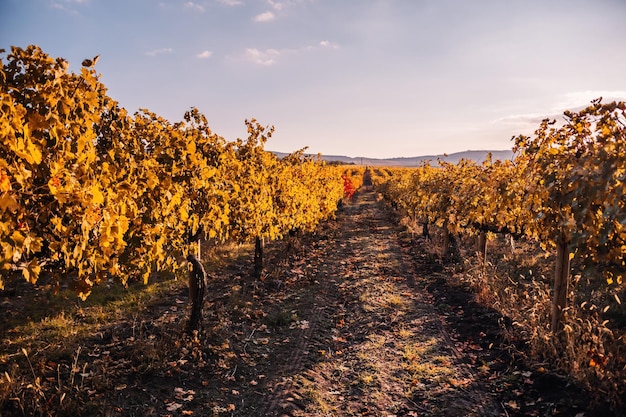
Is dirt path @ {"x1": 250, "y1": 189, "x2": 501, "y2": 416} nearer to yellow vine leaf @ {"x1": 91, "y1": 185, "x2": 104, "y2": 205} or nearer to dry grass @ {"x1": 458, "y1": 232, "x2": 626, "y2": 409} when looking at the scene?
dry grass @ {"x1": 458, "y1": 232, "x2": 626, "y2": 409}

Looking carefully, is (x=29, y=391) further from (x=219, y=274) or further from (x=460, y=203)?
(x=460, y=203)

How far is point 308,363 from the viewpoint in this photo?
7.32 meters

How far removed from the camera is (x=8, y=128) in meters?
2.97

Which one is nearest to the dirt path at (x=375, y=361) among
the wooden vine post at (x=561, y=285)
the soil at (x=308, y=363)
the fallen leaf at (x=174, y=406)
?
the soil at (x=308, y=363)

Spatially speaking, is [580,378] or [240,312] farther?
[240,312]

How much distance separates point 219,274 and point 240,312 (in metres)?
4.09

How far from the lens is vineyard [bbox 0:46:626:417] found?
3.76 metres

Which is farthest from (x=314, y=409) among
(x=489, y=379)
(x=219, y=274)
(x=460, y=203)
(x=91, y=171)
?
(x=219, y=274)

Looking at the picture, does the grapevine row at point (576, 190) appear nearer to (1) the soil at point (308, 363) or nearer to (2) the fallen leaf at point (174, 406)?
(1) the soil at point (308, 363)

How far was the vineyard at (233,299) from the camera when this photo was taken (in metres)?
3.76

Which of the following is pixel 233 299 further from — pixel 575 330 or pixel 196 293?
pixel 575 330

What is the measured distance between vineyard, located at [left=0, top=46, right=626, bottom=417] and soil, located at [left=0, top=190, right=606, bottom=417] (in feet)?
0.14

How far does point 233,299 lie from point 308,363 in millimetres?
3965

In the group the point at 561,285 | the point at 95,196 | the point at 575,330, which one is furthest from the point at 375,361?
the point at 95,196
